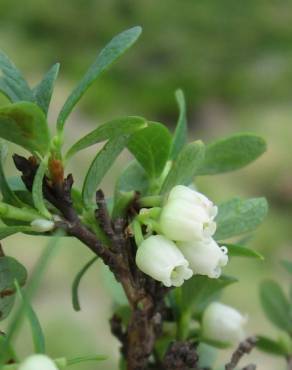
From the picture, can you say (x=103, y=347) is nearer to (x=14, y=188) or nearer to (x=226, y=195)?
(x=226, y=195)

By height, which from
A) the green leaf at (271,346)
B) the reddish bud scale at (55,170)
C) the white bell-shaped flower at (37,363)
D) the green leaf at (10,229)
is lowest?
the green leaf at (271,346)

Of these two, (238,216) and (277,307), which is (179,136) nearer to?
(238,216)

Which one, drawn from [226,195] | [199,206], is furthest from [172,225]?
[226,195]

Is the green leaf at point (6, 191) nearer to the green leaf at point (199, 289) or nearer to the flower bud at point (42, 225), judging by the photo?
the flower bud at point (42, 225)

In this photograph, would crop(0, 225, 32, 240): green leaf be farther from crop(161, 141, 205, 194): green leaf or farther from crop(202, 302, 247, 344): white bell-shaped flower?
crop(202, 302, 247, 344): white bell-shaped flower

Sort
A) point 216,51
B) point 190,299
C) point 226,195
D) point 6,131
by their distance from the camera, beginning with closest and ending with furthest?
point 6,131
point 190,299
point 226,195
point 216,51

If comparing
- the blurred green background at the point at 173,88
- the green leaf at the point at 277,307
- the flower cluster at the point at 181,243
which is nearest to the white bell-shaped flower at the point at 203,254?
the flower cluster at the point at 181,243
